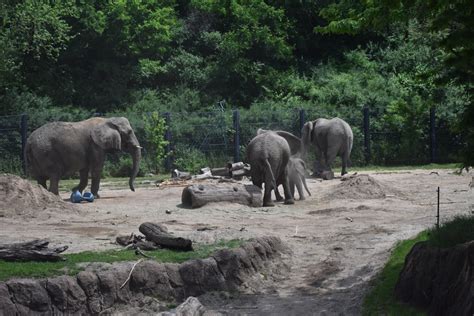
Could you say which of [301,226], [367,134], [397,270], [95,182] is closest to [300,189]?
[301,226]

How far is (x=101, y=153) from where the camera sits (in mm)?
25125

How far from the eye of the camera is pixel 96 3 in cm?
4131

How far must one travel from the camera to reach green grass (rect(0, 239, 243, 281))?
13.4m

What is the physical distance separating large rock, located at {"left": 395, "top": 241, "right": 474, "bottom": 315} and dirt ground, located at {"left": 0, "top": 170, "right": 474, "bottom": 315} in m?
1.23

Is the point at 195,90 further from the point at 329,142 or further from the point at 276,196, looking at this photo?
the point at 276,196

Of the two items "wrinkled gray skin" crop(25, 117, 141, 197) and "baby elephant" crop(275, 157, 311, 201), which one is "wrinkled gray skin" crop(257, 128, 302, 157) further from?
"wrinkled gray skin" crop(25, 117, 141, 197)

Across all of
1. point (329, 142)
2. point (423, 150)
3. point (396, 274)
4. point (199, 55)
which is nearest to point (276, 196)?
point (329, 142)

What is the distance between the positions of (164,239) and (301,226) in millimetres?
4571

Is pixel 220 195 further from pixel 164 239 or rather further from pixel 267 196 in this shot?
pixel 164 239

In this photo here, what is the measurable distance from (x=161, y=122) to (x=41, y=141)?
9.34 meters

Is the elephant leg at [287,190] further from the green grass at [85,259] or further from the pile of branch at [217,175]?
the green grass at [85,259]

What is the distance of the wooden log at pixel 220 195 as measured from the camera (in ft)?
70.7

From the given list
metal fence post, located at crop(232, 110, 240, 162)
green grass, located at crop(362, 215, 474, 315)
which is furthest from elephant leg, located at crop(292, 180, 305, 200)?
metal fence post, located at crop(232, 110, 240, 162)

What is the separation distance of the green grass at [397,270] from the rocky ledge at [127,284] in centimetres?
202
